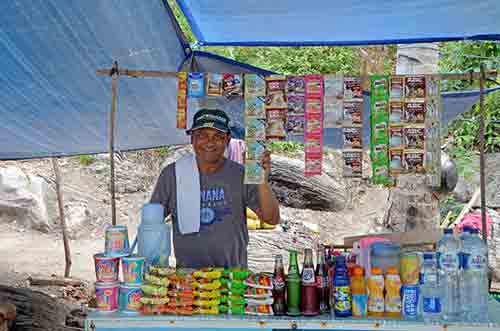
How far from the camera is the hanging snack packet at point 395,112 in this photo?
3.20 m

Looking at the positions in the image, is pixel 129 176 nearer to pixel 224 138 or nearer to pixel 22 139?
pixel 22 139

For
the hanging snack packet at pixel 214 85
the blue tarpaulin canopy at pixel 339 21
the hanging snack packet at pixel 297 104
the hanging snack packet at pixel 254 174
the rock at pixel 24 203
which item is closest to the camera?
the hanging snack packet at pixel 254 174

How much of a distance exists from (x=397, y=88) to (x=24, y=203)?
7.96m

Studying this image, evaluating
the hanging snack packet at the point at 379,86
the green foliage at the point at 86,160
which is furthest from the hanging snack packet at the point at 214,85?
the green foliage at the point at 86,160

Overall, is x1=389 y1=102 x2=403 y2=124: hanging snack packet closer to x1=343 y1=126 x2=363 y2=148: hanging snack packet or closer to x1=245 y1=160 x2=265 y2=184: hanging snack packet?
x1=343 y1=126 x2=363 y2=148: hanging snack packet

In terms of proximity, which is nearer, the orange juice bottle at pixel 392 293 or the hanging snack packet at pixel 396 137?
the orange juice bottle at pixel 392 293

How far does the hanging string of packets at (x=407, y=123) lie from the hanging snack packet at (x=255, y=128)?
2.03ft

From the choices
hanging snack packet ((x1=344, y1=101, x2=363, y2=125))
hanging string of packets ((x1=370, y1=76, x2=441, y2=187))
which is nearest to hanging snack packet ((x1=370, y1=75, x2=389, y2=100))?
hanging string of packets ((x1=370, y1=76, x2=441, y2=187))

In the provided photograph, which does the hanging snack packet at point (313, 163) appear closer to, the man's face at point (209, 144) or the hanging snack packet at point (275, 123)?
the hanging snack packet at point (275, 123)

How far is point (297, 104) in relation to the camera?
3.27 m

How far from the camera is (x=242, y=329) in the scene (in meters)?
2.47

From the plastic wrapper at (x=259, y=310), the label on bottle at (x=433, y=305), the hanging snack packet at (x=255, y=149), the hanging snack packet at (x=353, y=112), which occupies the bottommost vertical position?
the plastic wrapper at (x=259, y=310)

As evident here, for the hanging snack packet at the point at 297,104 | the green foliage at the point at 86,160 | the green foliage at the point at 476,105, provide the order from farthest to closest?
1. the green foliage at the point at 86,160
2. the green foliage at the point at 476,105
3. the hanging snack packet at the point at 297,104

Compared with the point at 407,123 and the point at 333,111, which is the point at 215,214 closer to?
the point at 333,111
